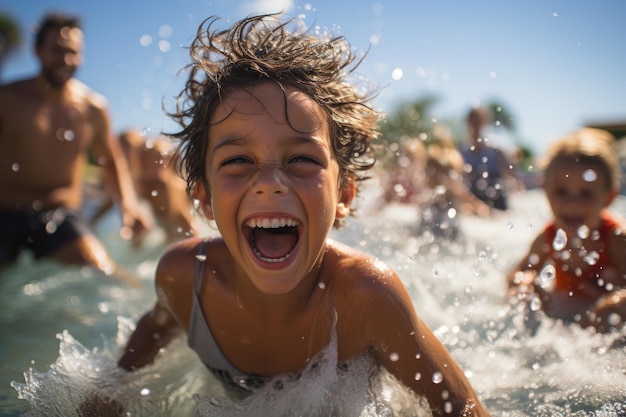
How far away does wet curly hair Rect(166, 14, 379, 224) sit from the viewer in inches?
77.4

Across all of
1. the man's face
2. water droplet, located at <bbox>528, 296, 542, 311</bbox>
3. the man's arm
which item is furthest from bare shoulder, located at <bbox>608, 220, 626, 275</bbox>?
the man's face

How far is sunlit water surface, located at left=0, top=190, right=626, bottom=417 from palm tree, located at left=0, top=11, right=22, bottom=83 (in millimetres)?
29781

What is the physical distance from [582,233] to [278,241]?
219 cm

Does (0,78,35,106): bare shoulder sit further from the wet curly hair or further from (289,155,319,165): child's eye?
(289,155,319,165): child's eye

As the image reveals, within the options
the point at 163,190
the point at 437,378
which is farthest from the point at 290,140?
the point at 163,190

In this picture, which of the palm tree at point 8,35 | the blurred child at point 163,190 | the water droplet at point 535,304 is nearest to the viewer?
the water droplet at point 535,304

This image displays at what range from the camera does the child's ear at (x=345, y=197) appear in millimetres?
2146

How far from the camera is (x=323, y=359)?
201cm

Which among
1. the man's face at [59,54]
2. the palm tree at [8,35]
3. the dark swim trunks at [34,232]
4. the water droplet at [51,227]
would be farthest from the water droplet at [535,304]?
the palm tree at [8,35]

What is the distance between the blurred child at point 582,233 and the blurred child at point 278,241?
4.66ft

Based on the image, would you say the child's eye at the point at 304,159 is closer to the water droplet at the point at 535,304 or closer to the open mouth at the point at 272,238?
the open mouth at the point at 272,238

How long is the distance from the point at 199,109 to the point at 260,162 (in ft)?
1.66

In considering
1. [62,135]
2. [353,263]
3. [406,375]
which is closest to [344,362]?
[406,375]

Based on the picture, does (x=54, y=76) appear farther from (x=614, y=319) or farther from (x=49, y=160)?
(x=614, y=319)
